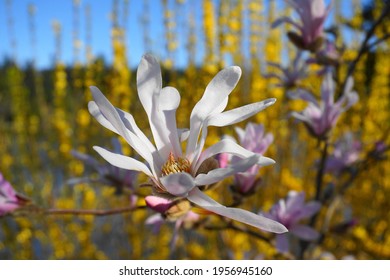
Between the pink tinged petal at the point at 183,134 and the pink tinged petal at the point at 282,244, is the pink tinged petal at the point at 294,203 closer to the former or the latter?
the pink tinged petal at the point at 282,244

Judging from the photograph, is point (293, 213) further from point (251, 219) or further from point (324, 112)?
point (251, 219)

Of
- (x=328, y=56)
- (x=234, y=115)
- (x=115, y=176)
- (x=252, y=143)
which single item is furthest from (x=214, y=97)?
(x=328, y=56)

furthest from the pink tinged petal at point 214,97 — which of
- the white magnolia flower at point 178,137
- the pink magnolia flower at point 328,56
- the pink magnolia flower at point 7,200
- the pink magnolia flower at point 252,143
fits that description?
the pink magnolia flower at point 328,56

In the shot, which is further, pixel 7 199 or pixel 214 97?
pixel 7 199

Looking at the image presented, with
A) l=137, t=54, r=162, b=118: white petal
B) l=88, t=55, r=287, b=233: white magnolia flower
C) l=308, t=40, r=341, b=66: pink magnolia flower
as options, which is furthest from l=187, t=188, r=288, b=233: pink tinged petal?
l=308, t=40, r=341, b=66: pink magnolia flower
